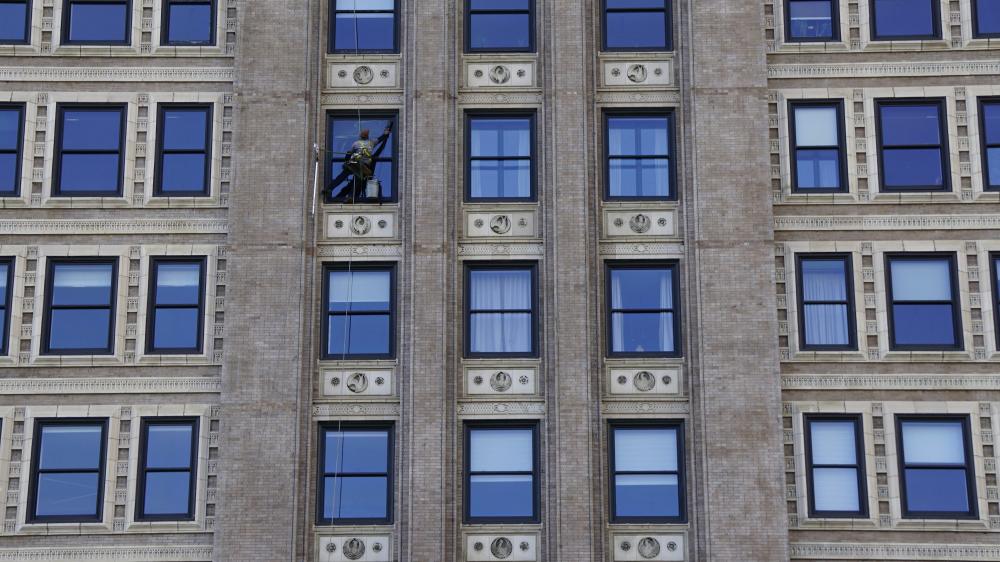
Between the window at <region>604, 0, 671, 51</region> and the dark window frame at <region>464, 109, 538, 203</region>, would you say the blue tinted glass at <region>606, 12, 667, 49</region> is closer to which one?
the window at <region>604, 0, 671, 51</region>

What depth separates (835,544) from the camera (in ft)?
102

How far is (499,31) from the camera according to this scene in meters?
34.2

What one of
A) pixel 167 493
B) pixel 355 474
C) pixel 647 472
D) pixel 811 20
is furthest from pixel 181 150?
pixel 811 20

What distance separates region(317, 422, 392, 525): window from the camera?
31.4 m

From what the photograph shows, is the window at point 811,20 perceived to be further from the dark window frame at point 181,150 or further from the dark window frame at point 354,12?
the dark window frame at point 181,150

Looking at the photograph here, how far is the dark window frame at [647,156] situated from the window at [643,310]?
1.44 metres

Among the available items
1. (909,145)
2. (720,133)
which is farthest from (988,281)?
(720,133)

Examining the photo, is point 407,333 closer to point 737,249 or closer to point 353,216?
point 353,216

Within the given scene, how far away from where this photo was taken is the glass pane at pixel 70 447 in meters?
31.6

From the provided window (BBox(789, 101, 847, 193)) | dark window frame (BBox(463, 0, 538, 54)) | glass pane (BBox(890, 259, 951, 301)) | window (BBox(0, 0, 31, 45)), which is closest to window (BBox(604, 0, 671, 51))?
dark window frame (BBox(463, 0, 538, 54))

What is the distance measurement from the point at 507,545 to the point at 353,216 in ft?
24.2

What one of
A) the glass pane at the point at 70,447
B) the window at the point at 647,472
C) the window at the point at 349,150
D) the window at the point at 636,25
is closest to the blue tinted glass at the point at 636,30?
the window at the point at 636,25

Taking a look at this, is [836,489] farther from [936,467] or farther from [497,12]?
[497,12]

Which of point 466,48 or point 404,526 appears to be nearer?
point 404,526
